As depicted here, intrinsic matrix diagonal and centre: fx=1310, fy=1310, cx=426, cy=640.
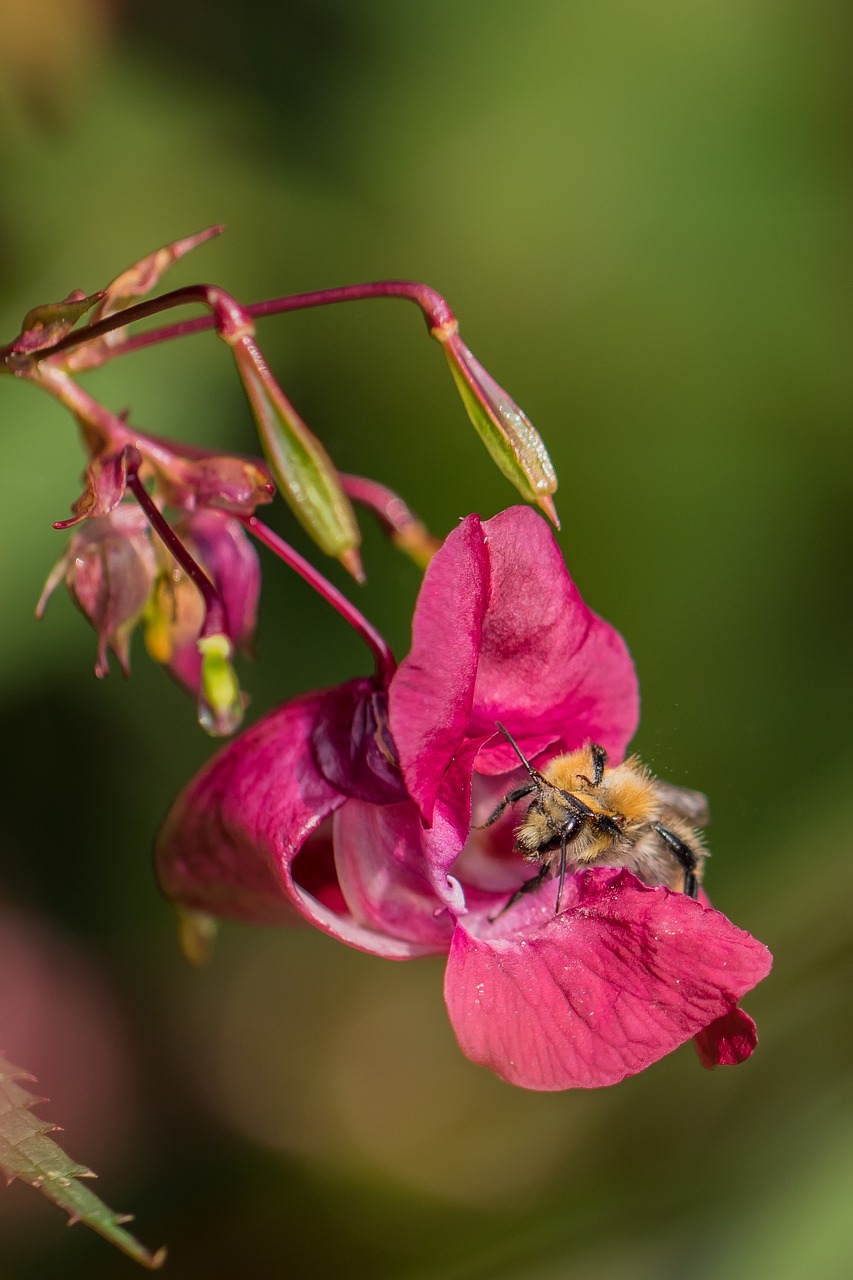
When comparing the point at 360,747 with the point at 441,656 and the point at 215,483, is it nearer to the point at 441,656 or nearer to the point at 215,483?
the point at 441,656

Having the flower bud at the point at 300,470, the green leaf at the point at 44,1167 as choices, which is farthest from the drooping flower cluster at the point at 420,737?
the green leaf at the point at 44,1167

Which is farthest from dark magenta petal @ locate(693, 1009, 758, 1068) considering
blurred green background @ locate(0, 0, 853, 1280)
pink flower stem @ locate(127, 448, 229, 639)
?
blurred green background @ locate(0, 0, 853, 1280)

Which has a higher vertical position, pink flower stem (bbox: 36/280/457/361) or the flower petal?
pink flower stem (bbox: 36/280/457/361)

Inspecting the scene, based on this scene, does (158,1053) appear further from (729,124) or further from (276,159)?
(729,124)

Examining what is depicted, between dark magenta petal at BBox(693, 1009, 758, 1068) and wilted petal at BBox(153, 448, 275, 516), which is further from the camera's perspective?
wilted petal at BBox(153, 448, 275, 516)

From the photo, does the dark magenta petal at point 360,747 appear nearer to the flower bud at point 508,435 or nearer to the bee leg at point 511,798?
the bee leg at point 511,798

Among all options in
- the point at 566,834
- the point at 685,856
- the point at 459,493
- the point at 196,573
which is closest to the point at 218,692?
the point at 196,573

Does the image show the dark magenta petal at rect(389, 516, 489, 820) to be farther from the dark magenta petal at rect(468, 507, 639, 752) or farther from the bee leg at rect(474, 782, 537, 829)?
the bee leg at rect(474, 782, 537, 829)
